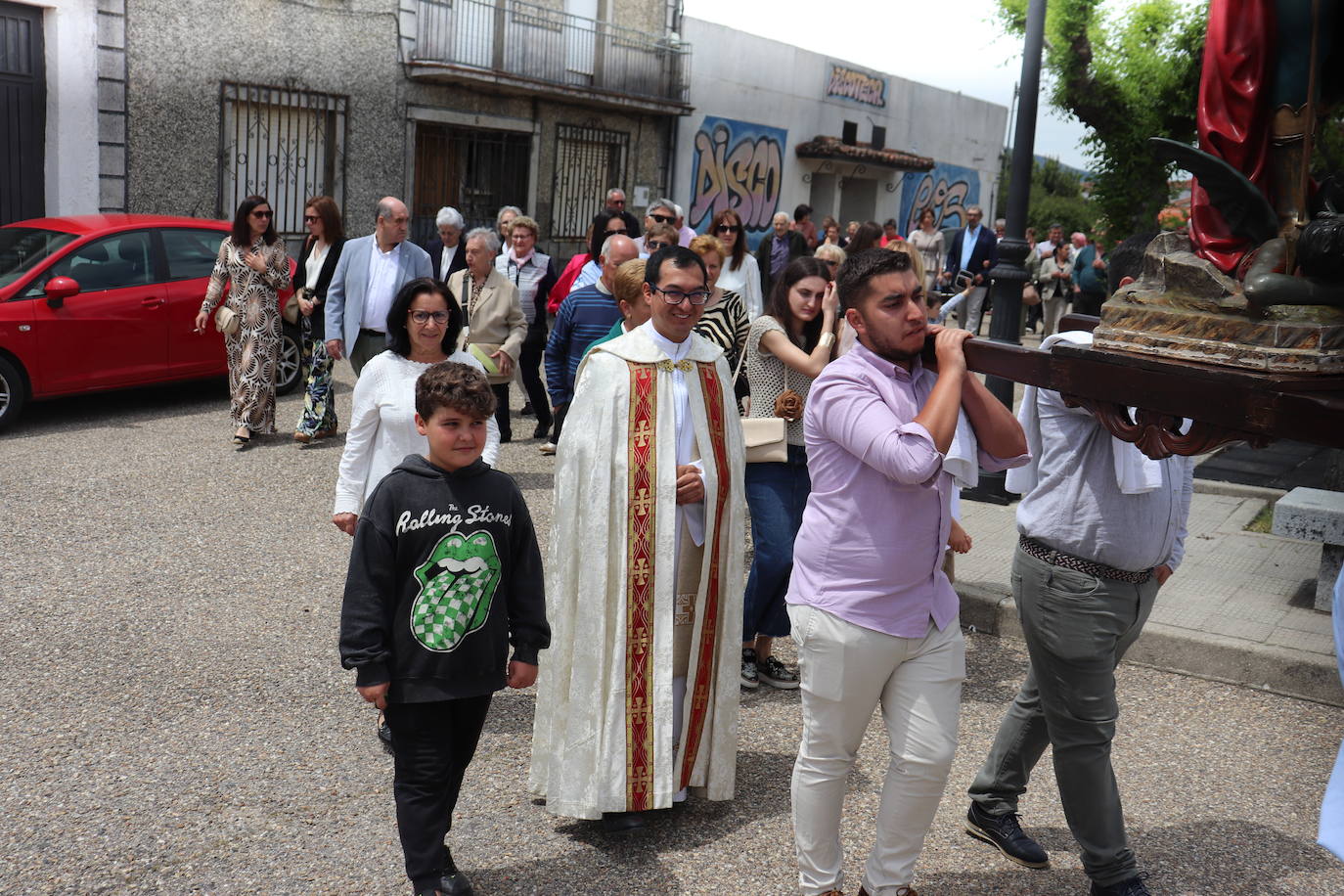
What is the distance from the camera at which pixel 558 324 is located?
7188 millimetres

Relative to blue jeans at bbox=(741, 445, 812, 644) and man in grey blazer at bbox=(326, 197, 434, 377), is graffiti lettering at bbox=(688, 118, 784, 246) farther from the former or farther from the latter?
blue jeans at bbox=(741, 445, 812, 644)

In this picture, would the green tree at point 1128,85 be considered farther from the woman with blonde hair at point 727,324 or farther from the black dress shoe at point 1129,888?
the black dress shoe at point 1129,888

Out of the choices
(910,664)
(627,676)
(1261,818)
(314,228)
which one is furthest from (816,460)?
(314,228)

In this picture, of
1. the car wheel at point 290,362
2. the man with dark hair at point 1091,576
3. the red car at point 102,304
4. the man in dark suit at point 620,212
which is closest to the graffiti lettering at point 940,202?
the man in dark suit at point 620,212

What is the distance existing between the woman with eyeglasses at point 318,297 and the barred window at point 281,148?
24.1 feet

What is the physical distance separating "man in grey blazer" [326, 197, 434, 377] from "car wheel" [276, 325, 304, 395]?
2.79 meters

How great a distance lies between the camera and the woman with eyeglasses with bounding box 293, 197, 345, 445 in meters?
9.93

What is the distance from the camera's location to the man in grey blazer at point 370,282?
887 cm

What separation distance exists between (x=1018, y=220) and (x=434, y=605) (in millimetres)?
6617

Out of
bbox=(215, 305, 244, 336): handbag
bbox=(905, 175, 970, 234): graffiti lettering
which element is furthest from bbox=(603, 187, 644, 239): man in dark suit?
bbox=(905, 175, 970, 234): graffiti lettering

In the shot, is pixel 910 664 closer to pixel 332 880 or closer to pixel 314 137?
pixel 332 880

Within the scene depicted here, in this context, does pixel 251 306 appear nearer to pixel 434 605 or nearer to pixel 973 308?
pixel 434 605

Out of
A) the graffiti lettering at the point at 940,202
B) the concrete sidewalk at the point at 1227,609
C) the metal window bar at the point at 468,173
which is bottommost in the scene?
the concrete sidewalk at the point at 1227,609

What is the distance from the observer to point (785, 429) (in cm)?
560
